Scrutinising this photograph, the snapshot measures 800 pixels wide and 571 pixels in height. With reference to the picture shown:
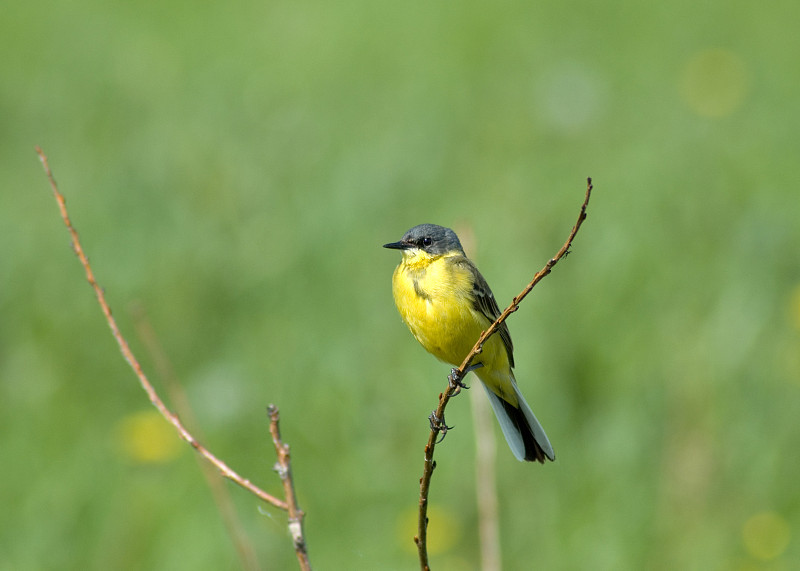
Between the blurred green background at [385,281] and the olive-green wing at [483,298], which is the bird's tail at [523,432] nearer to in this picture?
the olive-green wing at [483,298]

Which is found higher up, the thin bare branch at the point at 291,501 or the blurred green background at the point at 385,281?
the blurred green background at the point at 385,281

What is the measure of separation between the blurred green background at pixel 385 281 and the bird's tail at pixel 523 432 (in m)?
1.14

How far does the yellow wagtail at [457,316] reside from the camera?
4.40m

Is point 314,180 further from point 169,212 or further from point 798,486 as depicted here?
point 798,486

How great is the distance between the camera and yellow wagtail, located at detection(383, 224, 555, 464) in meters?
4.40

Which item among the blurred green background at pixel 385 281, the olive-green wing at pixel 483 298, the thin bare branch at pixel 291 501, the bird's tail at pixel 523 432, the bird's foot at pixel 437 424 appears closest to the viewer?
the thin bare branch at pixel 291 501

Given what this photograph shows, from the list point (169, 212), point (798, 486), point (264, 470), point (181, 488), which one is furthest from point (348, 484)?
point (169, 212)

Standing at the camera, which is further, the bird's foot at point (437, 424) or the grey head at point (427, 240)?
the grey head at point (427, 240)

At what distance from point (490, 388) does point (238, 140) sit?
5.68 meters

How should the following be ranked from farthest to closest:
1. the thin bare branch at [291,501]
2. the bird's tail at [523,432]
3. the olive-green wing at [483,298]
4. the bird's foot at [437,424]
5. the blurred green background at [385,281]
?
the blurred green background at [385,281] < the olive-green wing at [483,298] < the bird's tail at [523,432] < the bird's foot at [437,424] < the thin bare branch at [291,501]

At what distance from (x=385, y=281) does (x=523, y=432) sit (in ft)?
11.7

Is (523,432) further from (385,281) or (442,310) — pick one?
(385,281)

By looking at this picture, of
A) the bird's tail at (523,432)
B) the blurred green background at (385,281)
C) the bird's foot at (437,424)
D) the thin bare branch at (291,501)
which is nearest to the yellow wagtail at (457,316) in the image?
the bird's tail at (523,432)

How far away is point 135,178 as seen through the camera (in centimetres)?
920
